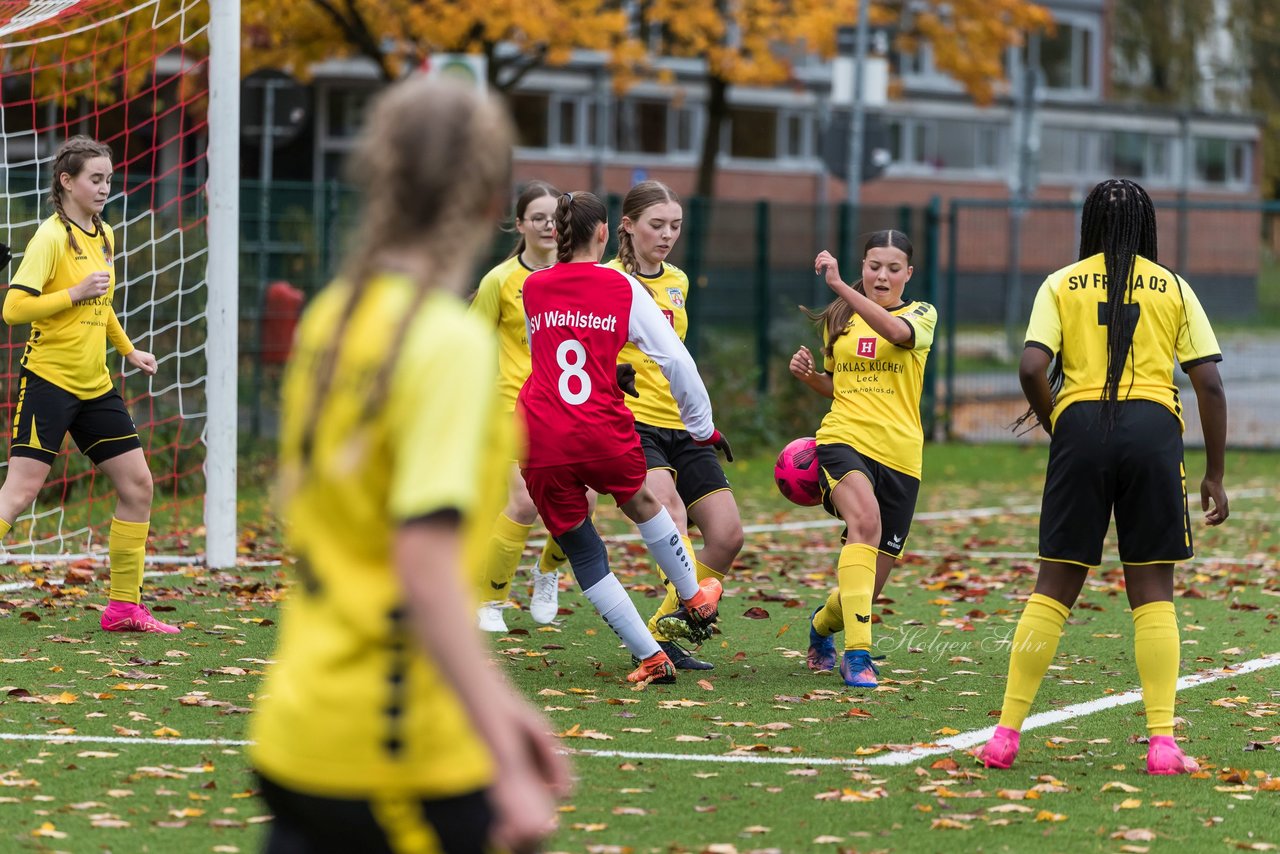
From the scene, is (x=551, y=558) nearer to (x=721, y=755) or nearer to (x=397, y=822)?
(x=721, y=755)

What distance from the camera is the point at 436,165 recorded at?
2744 mm

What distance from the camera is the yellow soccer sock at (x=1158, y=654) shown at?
5961 mm

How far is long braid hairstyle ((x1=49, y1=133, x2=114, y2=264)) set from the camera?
8.00m

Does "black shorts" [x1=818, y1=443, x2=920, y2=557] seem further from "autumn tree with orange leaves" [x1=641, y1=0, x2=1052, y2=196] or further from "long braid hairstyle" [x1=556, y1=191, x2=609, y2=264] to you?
"autumn tree with orange leaves" [x1=641, y1=0, x2=1052, y2=196]

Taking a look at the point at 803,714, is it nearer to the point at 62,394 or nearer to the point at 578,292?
the point at 578,292

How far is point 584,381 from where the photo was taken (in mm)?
6934

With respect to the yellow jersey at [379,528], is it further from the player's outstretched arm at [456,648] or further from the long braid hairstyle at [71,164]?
the long braid hairstyle at [71,164]

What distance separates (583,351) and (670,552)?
971 millimetres

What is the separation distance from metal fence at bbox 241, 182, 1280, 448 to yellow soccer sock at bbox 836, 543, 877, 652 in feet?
31.6

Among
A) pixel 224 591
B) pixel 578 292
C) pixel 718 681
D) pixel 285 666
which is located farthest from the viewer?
pixel 224 591

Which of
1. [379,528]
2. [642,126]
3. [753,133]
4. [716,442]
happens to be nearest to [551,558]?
[716,442]

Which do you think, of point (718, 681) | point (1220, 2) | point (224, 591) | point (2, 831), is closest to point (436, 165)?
point (2, 831)

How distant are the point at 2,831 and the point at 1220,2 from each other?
2080 inches

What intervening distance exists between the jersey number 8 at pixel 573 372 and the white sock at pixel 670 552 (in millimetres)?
680
